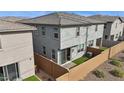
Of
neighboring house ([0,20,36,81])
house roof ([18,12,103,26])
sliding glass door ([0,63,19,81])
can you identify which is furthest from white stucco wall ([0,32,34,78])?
house roof ([18,12,103,26])

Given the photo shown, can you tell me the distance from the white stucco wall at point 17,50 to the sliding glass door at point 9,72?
0.35m

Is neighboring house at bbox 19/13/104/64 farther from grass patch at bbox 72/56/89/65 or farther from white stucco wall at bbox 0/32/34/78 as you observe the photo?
white stucco wall at bbox 0/32/34/78

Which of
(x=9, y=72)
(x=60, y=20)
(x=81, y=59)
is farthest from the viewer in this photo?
(x=81, y=59)

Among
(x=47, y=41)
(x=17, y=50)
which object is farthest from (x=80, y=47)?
(x=17, y=50)

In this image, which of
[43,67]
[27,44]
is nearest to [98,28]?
[43,67]

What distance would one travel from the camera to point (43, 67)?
12.5m

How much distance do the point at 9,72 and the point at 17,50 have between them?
1.91 meters

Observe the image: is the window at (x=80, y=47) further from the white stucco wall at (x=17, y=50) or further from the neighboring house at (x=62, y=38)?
the white stucco wall at (x=17, y=50)

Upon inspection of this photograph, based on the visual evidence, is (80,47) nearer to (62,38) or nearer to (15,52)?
(62,38)

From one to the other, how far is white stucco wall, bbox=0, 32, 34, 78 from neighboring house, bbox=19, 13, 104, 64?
3.56 meters

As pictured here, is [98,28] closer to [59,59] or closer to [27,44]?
[59,59]

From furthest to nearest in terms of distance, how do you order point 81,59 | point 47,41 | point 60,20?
point 81,59, point 47,41, point 60,20

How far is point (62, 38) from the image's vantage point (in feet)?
40.9
